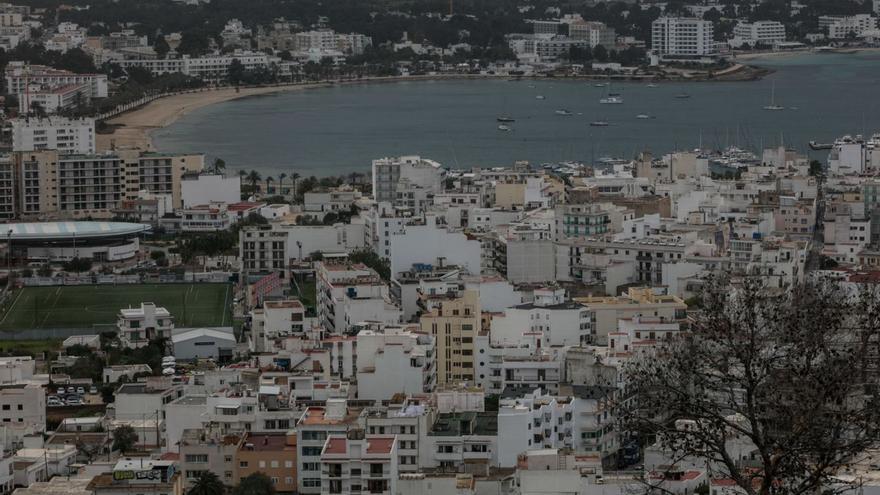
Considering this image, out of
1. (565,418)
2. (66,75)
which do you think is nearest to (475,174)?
(565,418)

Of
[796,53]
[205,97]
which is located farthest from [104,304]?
[796,53]

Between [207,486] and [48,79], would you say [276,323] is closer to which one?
[207,486]

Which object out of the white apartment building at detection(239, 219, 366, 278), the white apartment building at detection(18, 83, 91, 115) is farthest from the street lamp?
the white apartment building at detection(18, 83, 91, 115)

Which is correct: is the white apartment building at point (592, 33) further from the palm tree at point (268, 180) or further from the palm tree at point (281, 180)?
the palm tree at point (268, 180)

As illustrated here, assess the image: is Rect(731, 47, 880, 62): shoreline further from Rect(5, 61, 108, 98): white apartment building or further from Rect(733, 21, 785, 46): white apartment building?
Rect(5, 61, 108, 98): white apartment building

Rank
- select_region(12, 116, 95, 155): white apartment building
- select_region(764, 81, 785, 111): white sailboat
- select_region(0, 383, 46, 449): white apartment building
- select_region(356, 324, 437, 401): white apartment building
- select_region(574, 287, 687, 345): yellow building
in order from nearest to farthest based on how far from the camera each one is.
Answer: select_region(0, 383, 46, 449): white apartment building
select_region(356, 324, 437, 401): white apartment building
select_region(574, 287, 687, 345): yellow building
select_region(12, 116, 95, 155): white apartment building
select_region(764, 81, 785, 111): white sailboat

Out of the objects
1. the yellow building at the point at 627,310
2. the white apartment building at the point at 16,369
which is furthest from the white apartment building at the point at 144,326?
the yellow building at the point at 627,310
